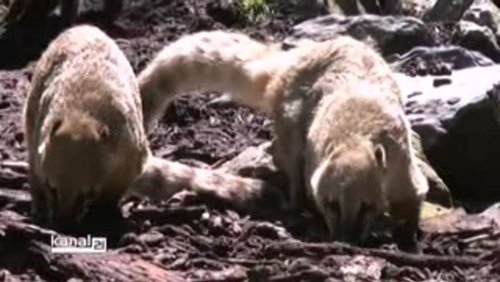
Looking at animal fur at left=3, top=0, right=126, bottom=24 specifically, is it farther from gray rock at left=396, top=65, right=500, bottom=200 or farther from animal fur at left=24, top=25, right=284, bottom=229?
animal fur at left=24, top=25, right=284, bottom=229

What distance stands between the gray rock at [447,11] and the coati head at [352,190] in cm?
691

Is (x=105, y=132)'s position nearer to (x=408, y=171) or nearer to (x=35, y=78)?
(x=35, y=78)

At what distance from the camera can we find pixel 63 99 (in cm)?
848

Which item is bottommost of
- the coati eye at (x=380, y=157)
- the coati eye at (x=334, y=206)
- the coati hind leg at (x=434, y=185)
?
the coati hind leg at (x=434, y=185)

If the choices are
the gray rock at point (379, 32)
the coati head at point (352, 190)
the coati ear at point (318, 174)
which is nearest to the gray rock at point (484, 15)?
the gray rock at point (379, 32)

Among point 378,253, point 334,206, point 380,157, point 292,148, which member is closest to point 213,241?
point 334,206

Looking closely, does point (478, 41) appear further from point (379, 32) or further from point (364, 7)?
point (364, 7)

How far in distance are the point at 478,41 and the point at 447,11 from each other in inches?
69.5

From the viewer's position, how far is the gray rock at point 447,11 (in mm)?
15539

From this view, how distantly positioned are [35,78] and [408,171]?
2544mm

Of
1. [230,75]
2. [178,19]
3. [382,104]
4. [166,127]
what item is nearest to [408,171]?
[382,104]

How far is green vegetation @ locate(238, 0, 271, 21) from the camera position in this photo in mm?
14927

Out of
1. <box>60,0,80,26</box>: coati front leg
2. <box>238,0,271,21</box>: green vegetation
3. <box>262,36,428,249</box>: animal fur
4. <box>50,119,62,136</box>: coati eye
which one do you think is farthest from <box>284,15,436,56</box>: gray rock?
<box>50,119,62,136</box>: coati eye

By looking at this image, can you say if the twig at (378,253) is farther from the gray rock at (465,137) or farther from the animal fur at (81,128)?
the gray rock at (465,137)
